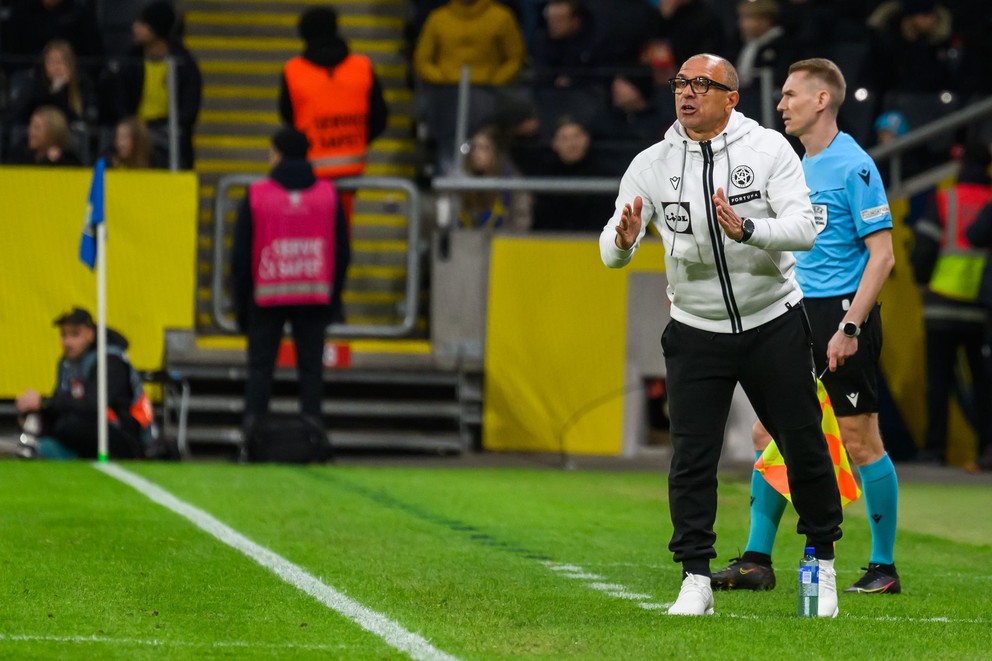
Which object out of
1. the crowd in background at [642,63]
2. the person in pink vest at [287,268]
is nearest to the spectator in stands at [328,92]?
the crowd in background at [642,63]

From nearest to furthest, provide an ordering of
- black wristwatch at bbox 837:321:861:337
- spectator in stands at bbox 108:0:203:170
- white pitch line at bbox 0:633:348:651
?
white pitch line at bbox 0:633:348:651 → black wristwatch at bbox 837:321:861:337 → spectator in stands at bbox 108:0:203:170

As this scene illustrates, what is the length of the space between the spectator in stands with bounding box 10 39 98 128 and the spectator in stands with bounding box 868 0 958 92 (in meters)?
6.80

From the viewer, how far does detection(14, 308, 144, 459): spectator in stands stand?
44.0 ft

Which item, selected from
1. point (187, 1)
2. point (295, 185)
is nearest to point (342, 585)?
point (295, 185)

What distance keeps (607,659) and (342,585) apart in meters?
1.82

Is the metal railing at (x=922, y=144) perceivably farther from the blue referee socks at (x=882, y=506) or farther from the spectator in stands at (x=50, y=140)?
the blue referee socks at (x=882, y=506)

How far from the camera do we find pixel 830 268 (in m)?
7.54

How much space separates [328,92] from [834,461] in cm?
848

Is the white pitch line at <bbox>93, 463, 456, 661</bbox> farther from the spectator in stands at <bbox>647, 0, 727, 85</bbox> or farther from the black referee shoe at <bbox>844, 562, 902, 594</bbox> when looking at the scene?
the spectator in stands at <bbox>647, 0, 727, 85</bbox>

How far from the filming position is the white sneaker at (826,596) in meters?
6.59

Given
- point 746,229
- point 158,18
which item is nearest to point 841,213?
point 746,229

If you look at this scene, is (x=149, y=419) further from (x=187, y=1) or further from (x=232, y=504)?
(x=187, y=1)

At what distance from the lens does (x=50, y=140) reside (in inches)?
607

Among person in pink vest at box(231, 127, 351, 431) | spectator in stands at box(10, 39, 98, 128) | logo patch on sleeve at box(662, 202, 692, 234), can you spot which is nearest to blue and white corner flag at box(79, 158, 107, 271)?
Result: person in pink vest at box(231, 127, 351, 431)
